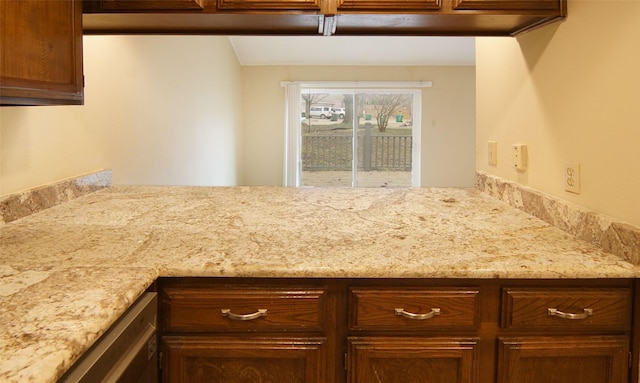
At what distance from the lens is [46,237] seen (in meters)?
1.51

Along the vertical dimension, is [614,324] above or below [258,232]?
below

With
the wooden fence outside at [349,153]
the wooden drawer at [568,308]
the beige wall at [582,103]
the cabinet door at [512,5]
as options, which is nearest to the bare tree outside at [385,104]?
the wooden fence outside at [349,153]

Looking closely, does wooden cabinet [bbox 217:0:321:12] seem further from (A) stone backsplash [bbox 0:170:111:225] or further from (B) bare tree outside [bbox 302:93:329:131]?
(B) bare tree outside [bbox 302:93:329:131]

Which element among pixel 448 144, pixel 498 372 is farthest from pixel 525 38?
pixel 448 144

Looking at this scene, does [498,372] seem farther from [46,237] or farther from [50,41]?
[50,41]

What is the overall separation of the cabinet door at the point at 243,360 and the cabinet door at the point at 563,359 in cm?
45

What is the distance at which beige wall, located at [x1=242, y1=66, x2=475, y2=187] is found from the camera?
7.04 m

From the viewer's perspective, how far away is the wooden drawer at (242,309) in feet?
4.15

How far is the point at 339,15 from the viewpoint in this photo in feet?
5.51

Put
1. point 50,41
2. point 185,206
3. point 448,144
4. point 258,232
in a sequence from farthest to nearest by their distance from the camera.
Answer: point 448,144 < point 185,206 < point 258,232 < point 50,41

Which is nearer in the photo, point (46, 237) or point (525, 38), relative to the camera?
point (46, 237)

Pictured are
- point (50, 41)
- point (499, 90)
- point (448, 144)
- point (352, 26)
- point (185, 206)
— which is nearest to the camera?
point (50, 41)

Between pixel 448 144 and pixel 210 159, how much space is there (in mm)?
3391

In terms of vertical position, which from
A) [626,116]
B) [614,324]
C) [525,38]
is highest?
[525,38]
